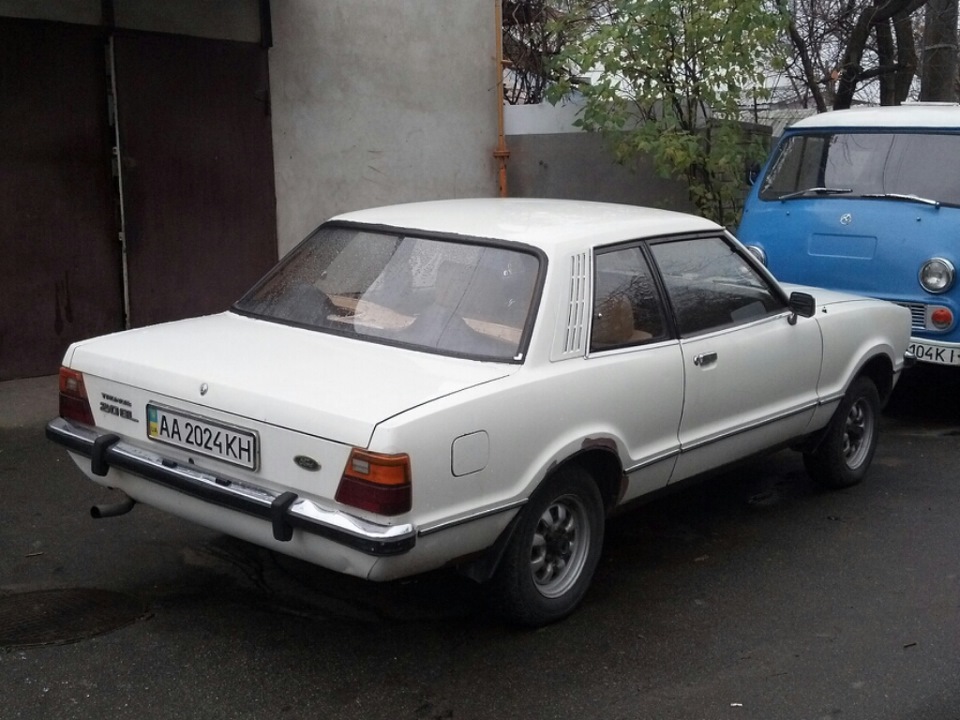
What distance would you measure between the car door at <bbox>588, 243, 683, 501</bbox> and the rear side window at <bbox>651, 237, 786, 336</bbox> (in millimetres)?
139

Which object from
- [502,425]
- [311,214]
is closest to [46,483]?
[502,425]

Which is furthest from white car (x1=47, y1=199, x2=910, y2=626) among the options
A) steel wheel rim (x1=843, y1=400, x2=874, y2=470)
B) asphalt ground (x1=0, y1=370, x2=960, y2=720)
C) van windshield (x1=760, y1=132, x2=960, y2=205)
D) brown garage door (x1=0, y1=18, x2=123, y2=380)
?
brown garage door (x1=0, y1=18, x2=123, y2=380)

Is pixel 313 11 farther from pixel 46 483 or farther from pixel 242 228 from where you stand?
pixel 46 483

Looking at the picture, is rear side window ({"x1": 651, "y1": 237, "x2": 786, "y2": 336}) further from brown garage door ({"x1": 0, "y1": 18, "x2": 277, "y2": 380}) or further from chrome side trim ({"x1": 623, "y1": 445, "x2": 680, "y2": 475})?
brown garage door ({"x1": 0, "y1": 18, "x2": 277, "y2": 380})

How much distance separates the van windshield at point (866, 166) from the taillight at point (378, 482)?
5.25 metres

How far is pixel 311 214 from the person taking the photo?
32.0 feet

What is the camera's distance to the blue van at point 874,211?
734 cm

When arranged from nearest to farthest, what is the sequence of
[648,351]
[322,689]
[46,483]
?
[322,689] → [648,351] → [46,483]

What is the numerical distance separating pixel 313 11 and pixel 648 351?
5.96 meters

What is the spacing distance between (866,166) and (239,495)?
5676 millimetres

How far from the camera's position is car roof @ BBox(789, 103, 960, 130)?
7988mm

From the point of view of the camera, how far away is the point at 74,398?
448 cm

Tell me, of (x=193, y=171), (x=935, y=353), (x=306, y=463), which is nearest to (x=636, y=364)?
(x=306, y=463)

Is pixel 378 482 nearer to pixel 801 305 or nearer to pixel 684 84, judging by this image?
pixel 801 305
